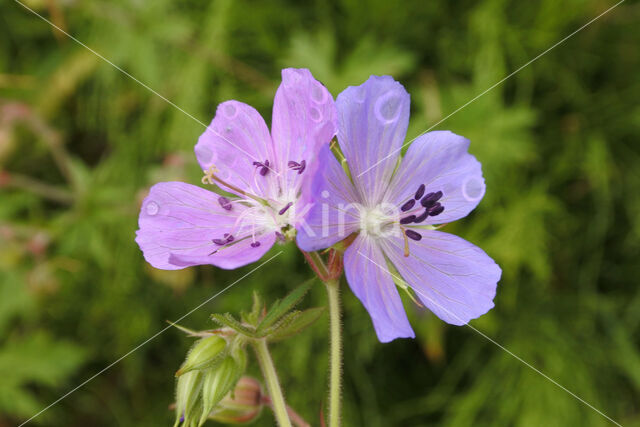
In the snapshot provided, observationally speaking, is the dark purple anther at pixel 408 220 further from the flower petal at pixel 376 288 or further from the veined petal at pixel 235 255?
the veined petal at pixel 235 255

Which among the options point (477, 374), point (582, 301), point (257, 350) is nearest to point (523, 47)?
point (582, 301)

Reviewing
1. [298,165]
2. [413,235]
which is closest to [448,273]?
[413,235]

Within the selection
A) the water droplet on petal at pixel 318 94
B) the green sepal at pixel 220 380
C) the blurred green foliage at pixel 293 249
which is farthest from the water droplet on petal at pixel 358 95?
the blurred green foliage at pixel 293 249

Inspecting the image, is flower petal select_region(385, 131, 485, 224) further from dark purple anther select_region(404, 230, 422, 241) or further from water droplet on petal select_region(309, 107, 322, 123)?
water droplet on petal select_region(309, 107, 322, 123)

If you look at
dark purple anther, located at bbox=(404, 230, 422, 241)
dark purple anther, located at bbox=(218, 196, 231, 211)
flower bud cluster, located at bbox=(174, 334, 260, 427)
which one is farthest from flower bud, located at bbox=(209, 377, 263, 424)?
dark purple anther, located at bbox=(404, 230, 422, 241)

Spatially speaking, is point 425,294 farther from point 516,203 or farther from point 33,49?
point 33,49
